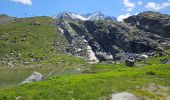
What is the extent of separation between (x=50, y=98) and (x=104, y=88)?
293 inches

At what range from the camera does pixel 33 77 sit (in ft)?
225

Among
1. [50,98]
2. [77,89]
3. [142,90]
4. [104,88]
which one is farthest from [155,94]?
[50,98]

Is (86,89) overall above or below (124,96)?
above

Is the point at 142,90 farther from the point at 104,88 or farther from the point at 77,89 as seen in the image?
the point at 77,89

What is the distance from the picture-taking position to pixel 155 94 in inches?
1741

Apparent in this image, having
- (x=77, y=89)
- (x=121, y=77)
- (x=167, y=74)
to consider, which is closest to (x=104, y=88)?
(x=77, y=89)

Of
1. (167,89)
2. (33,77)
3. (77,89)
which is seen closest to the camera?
(77,89)

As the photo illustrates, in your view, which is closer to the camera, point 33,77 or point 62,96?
point 62,96

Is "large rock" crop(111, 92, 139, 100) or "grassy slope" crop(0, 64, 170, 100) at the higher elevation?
"grassy slope" crop(0, 64, 170, 100)

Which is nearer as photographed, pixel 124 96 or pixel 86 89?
pixel 124 96

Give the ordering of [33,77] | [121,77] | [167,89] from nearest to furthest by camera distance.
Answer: [167,89] < [121,77] < [33,77]

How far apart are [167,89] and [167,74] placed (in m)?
9.50

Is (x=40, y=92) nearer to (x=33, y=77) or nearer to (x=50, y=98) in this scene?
(x=50, y=98)

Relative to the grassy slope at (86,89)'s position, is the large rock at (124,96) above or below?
below
